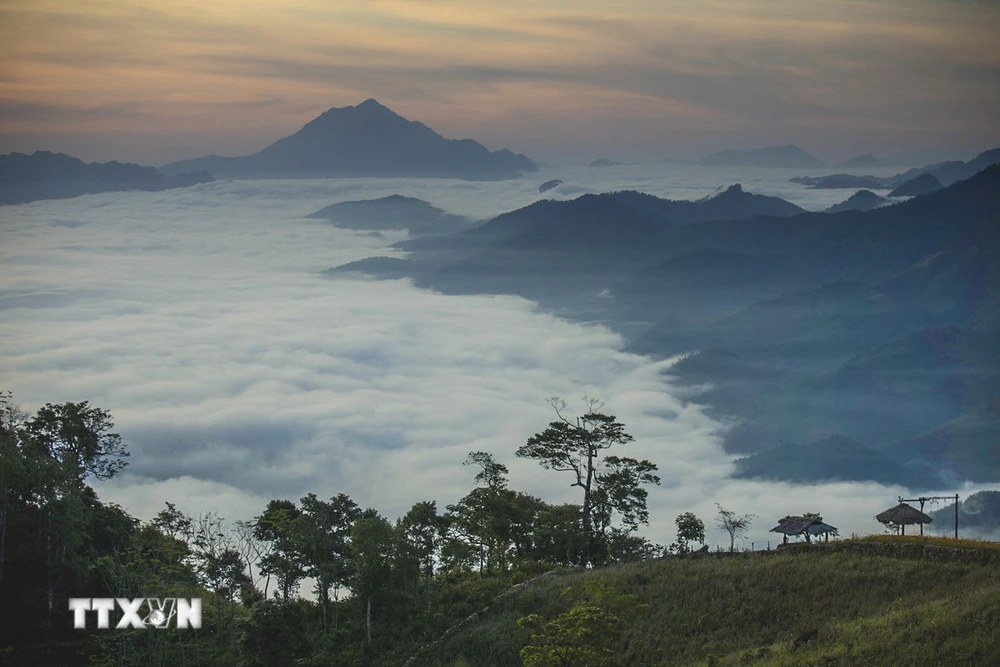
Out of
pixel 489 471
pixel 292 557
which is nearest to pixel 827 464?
pixel 489 471

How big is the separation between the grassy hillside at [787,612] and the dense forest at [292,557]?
2.61m

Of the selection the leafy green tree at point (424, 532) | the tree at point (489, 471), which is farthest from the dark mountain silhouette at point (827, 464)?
the leafy green tree at point (424, 532)

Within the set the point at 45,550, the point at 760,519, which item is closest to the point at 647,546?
the point at 45,550

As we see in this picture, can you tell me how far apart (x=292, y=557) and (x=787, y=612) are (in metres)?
23.2

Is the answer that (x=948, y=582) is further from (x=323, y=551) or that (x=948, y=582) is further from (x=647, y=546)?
(x=323, y=551)

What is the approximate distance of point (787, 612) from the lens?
31.4m

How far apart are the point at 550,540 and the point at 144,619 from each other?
71.7 feet

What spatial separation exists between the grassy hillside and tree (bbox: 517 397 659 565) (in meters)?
10.4

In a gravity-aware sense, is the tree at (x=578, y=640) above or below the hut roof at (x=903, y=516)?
below

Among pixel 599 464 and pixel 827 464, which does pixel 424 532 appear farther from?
pixel 827 464

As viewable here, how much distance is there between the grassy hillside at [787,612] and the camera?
2488cm

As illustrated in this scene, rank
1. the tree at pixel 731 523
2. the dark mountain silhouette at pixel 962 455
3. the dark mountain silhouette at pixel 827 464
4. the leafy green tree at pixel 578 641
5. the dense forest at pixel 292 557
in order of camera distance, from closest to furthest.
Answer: the leafy green tree at pixel 578 641, the dense forest at pixel 292 557, the tree at pixel 731 523, the dark mountain silhouette at pixel 827 464, the dark mountain silhouette at pixel 962 455

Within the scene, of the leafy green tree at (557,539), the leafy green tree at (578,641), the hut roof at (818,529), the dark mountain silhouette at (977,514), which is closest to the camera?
the leafy green tree at (578,641)

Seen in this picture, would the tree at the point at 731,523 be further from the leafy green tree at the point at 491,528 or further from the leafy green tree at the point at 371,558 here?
the leafy green tree at the point at 371,558
